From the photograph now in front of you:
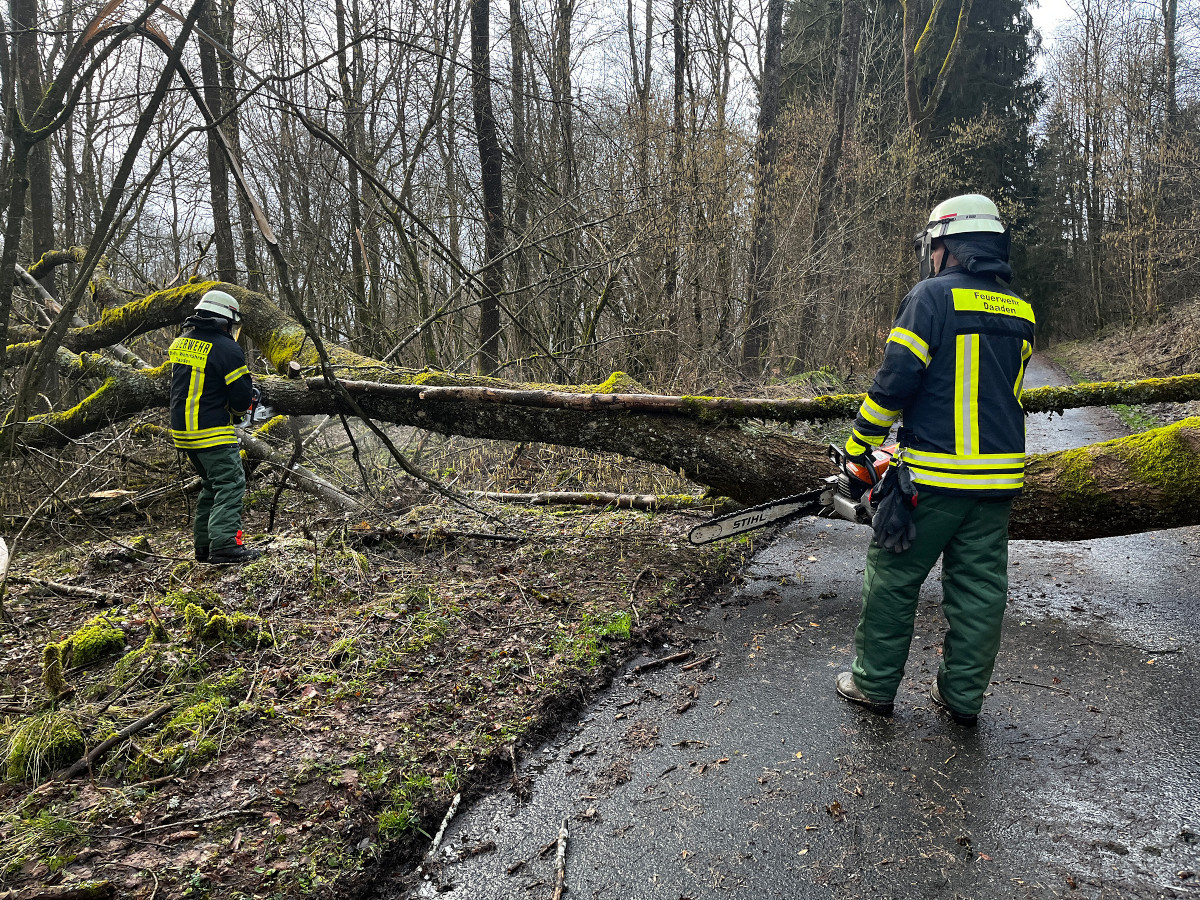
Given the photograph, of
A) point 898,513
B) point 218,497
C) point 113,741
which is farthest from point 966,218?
point 218,497

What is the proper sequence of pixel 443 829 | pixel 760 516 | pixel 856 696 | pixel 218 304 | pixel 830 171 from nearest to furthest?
pixel 443 829 < pixel 856 696 < pixel 760 516 < pixel 218 304 < pixel 830 171

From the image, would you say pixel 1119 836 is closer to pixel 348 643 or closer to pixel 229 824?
pixel 229 824

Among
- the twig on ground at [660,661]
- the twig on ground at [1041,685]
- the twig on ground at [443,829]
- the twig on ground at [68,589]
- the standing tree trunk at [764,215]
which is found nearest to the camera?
the twig on ground at [443,829]

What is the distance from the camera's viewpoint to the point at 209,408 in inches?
213

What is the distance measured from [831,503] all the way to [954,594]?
3.32ft

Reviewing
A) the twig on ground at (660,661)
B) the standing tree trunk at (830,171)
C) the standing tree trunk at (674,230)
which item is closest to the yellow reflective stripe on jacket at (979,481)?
the twig on ground at (660,661)

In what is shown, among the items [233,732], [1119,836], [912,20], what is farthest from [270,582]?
[912,20]

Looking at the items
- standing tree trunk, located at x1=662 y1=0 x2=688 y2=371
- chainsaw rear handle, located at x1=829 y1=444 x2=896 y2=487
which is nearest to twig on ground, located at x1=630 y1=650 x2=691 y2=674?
chainsaw rear handle, located at x1=829 y1=444 x2=896 y2=487

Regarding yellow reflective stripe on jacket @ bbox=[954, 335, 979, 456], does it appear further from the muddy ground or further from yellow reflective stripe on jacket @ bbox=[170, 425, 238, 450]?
yellow reflective stripe on jacket @ bbox=[170, 425, 238, 450]

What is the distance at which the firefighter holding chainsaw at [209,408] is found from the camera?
5.34 meters

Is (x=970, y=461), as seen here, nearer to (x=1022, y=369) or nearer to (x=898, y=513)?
(x=898, y=513)

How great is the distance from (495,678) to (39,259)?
8766 mm

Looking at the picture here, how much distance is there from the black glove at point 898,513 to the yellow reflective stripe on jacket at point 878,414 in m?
0.21

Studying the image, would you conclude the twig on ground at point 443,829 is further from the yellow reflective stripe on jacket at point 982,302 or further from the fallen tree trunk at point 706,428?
the yellow reflective stripe on jacket at point 982,302
